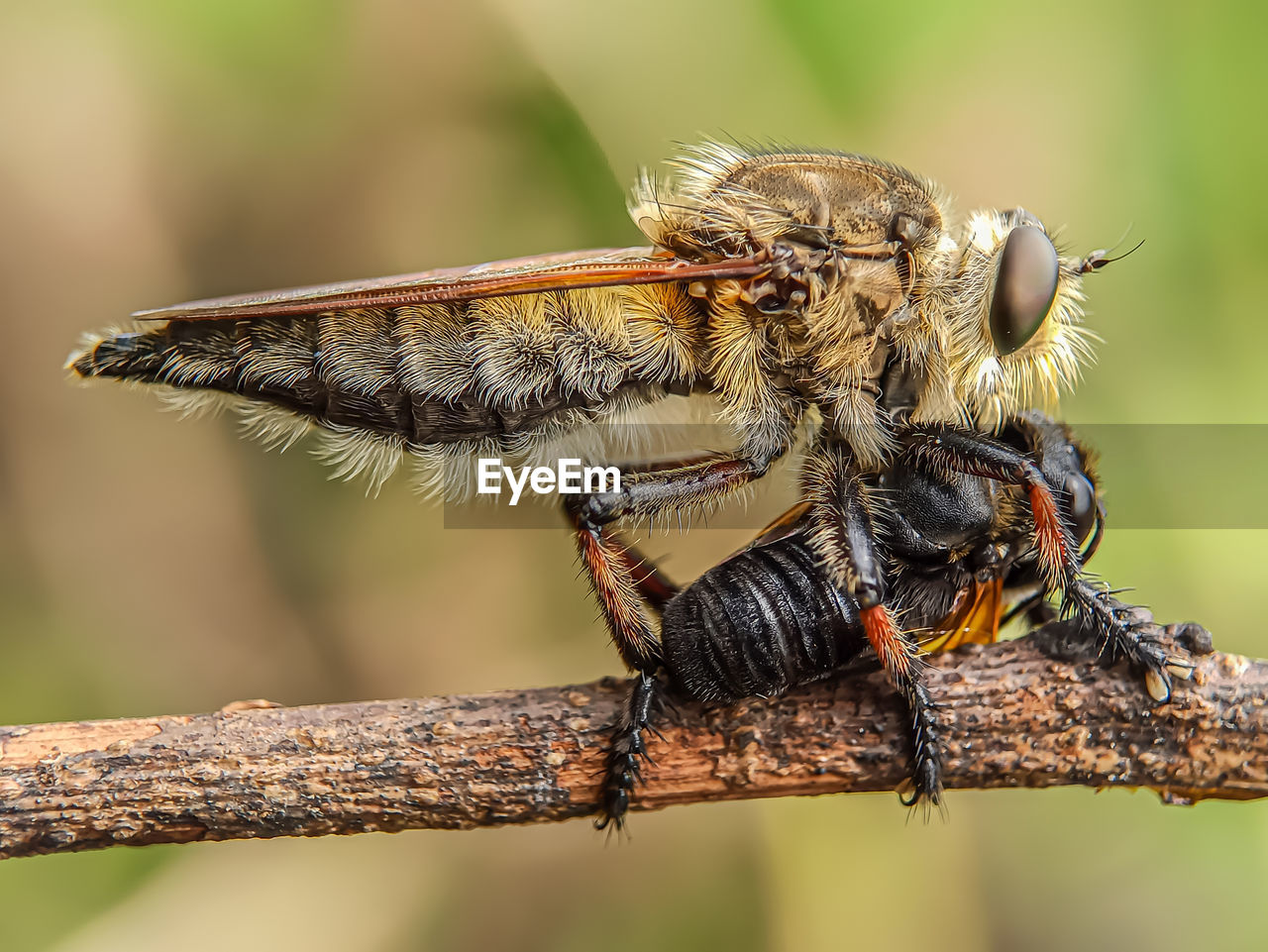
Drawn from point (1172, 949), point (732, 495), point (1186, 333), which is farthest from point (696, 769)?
point (1186, 333)

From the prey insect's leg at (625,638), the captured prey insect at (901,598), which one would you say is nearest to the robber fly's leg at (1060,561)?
the captured prey insect at (901,598)

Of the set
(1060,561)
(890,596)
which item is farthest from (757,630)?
(1060,561)

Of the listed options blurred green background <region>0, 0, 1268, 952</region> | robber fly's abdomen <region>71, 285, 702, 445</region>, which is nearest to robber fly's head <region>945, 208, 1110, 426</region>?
robber fly's abdomen <region>71, 285, 702, 445</region>

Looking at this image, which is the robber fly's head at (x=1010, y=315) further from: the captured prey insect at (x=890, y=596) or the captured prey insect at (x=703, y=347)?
the captured prey insect at (x=890, y=596)

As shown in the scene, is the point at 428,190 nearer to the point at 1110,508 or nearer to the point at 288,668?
the point at 288,668

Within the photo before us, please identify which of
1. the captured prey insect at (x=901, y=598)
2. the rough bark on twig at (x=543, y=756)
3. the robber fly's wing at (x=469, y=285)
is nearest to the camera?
the rough bark on twig at (x=543, y=756)
